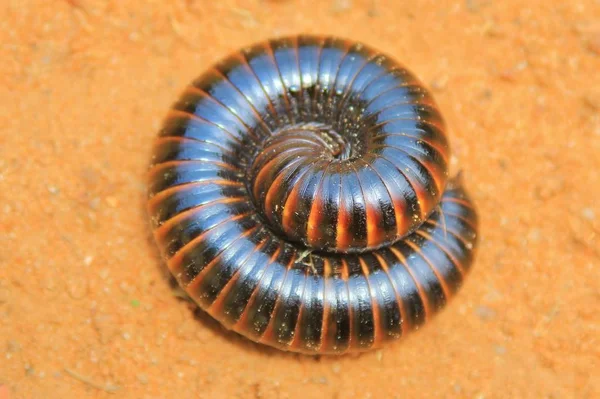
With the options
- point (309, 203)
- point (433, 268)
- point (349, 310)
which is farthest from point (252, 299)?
point (433, 268)

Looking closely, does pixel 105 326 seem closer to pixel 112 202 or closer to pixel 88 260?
pixel 88 260

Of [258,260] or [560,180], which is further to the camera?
[560,180]

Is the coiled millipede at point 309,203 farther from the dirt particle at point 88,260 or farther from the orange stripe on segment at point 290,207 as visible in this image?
the dirt particle at point 88,260

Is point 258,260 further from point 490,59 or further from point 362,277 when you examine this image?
point 490,59

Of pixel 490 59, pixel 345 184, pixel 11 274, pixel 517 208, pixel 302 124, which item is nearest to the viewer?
pixel 345 184

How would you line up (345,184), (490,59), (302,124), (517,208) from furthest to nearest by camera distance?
(490,59) → (517,208) → (302,124) → (345,184)

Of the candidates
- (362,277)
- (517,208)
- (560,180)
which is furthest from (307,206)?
(560,180)

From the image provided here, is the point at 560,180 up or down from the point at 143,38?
down

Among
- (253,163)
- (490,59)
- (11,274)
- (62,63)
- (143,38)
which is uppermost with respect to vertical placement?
(490,59)
